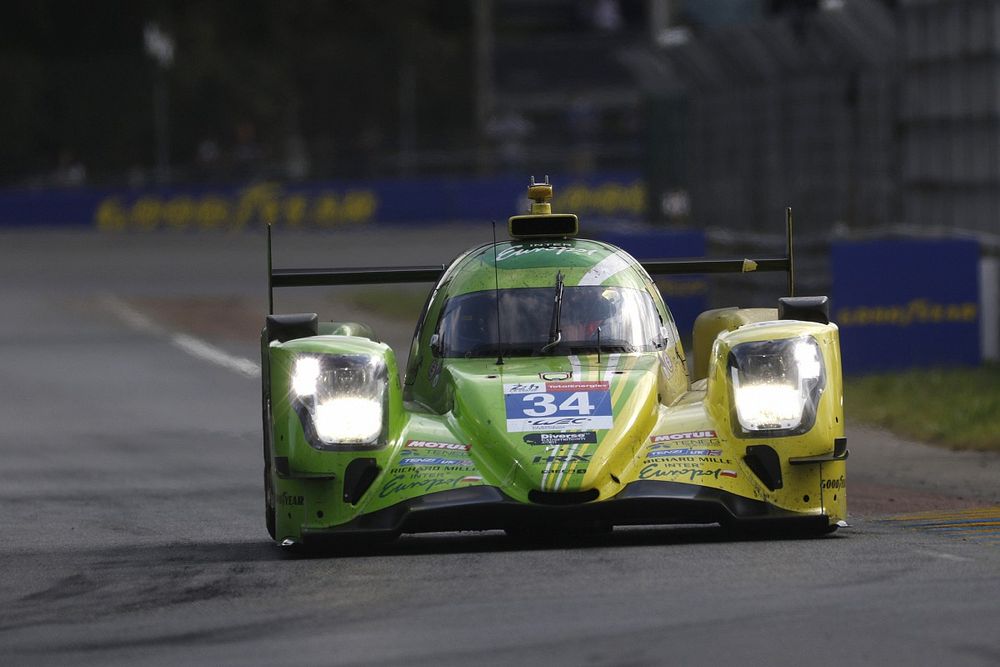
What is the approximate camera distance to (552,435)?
9.33 metres

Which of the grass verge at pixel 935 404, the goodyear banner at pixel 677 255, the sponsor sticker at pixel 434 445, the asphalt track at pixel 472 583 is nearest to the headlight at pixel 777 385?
the asphalt track at pixel 472 583

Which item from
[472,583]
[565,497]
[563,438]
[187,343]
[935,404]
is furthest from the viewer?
[187,343]

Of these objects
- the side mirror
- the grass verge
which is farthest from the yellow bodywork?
the grass verge

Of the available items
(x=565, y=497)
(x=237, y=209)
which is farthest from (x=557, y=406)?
(x=237, y=209)

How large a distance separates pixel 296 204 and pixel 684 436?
4676 cm

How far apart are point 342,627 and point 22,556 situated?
3.01 m

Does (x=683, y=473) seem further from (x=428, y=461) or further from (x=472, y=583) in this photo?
(x=472, y=583)

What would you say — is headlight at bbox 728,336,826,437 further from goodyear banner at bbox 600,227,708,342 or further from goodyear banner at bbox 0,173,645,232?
goodyear banner at bbox 0,173,645,232

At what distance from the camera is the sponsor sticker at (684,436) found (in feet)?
31.3

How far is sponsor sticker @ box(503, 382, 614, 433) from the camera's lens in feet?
30.8

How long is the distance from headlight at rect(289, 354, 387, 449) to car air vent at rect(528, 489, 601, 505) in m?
0.79

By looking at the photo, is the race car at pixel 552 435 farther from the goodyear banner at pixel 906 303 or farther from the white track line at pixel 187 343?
the white track line at pixel 187 343

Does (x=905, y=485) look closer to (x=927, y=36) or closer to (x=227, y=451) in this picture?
(x=227, y=451)

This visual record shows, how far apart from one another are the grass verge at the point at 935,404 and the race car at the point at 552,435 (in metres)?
5.52
